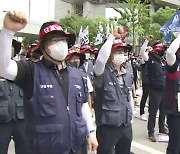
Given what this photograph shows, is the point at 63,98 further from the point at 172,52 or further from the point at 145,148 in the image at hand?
the point at 145,148

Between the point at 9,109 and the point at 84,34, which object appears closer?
the point at 9,109

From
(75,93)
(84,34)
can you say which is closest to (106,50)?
(75,93)

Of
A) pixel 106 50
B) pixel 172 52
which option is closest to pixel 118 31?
pixel 106 50

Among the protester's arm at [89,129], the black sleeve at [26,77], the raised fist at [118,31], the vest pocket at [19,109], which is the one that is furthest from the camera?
the vest pocket at [19,109]

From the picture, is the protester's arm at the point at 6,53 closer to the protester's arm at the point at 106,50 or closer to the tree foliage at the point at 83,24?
the protester's arm at the point at 106,50

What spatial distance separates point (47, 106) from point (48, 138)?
0.24 metres

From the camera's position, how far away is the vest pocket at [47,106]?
2.74m

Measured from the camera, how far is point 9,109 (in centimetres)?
396

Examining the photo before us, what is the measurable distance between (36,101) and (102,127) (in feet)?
5.20

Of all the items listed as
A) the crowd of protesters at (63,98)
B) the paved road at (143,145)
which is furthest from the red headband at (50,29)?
the paved road at (143,145)

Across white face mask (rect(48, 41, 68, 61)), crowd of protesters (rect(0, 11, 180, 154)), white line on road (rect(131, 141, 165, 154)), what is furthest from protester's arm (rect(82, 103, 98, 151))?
white line on road (rect(131, 141, 165, 154))

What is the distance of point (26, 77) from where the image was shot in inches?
108

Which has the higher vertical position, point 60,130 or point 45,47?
point 45,47

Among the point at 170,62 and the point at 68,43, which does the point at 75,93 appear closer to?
the point at 68,43
